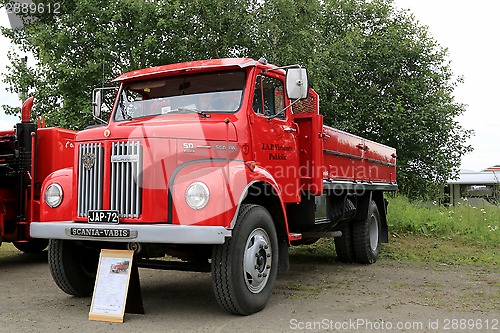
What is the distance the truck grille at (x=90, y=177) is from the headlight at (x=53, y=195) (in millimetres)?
486

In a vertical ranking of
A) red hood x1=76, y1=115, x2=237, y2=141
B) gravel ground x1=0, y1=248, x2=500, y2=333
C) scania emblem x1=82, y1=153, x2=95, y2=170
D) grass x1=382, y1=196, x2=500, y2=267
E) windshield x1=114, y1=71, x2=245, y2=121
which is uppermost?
windshield x1=114, y1=71, x2=245, y2=121

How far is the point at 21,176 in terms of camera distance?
342 inches

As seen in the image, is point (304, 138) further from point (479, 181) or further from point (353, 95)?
point (479, 181)

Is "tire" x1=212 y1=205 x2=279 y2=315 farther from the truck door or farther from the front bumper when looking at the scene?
the truck door

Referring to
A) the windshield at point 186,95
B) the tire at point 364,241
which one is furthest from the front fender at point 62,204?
the tire at point 364,241

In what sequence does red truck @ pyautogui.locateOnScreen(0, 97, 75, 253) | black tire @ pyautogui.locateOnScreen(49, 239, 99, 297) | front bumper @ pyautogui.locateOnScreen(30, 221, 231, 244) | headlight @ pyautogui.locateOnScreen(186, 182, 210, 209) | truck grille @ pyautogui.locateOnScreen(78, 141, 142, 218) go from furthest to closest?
red truck @ pyautogui.locateOnScreen(0, 97, 75, 253), black tire @ pyautogui.locateOnScreen(49, 239, 99, 297), truck grille @ pyautogui.locateOnScreen(78, 141, 142, 218), headlight @ pyautogui.locateOnScreen(186, 182, 210, 209), front bumper @ pyautogui.locateOnScreen(30, 221, 231, 244)

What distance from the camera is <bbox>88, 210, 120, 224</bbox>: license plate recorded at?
206 inches

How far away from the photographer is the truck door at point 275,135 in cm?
605

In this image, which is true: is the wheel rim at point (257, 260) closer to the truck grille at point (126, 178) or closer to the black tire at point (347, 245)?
the truck grille at point (126, 178)

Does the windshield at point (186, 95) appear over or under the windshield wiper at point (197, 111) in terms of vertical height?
over

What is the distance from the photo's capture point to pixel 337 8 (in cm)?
2547

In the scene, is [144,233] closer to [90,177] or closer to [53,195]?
[90,177]

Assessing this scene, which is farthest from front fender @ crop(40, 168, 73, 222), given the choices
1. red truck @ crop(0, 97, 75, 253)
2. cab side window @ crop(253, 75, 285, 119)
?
red truck @ crop(0, 97, 75, 253)

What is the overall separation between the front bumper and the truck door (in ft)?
4.43
